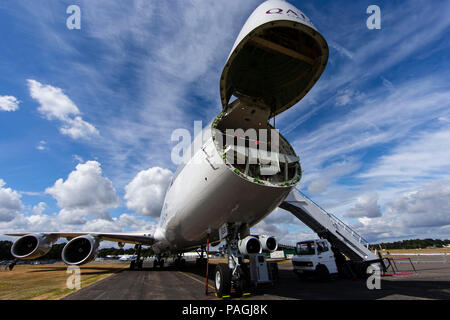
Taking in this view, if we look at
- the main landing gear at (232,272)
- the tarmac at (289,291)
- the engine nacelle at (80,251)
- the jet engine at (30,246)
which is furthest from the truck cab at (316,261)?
the jet engine at (30,246)

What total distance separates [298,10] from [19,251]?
1954 cm

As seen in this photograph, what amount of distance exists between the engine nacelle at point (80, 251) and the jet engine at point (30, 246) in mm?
3558

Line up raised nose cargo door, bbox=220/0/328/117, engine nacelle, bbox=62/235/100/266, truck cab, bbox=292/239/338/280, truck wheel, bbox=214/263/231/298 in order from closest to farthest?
1. raised nose cargo door, bbox=220/0/328/117
2. truck wheel, bbox=214/263/231/298
3. truck cab, bbox=292/239/338/280
4. engine nacelle, bbox=62/235/100/266

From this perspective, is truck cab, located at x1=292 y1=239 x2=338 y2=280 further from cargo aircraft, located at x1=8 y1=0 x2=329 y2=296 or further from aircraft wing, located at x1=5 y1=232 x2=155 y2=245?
aircraft wing, located at x1=5 y1=232 x2=155 y2=245

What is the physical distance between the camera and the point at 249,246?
22.9 feet

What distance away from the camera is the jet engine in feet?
45.6

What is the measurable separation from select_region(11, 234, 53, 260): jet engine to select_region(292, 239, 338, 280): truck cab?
15.9 meters

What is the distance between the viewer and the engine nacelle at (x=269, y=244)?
8539 mm

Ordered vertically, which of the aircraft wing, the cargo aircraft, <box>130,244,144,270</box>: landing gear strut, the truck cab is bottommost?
<box>130,244,144,270</box>: landing gear strut

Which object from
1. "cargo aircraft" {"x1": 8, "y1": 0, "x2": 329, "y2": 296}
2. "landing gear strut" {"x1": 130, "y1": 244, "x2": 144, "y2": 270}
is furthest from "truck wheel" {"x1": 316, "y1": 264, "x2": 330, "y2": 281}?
"landing gear strut" {"x1": 130, "y1": 244, "x2": 144, "y2": 270}

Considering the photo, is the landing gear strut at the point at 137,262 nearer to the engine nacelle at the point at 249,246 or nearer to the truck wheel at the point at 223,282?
the truck wheel at the point at 223,282

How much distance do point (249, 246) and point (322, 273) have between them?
21.7 feet
